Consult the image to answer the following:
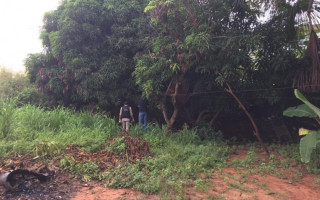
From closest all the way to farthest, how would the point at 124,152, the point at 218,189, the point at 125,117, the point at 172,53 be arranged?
the point at 218,189
the point at 124,152
the point at 172,53
the point at 125,117

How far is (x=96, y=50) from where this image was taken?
31.7ft

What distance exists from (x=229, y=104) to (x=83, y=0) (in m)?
5.98

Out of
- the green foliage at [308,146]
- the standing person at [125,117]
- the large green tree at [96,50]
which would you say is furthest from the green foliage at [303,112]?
the large green tree at [96,50]

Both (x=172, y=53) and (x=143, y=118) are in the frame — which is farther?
(x=143, y=118)

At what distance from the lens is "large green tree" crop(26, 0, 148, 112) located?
9.28 metres

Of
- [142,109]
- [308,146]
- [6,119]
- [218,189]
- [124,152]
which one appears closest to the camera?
[218,189]

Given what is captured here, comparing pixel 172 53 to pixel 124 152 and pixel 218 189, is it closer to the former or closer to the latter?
pixel 124 152

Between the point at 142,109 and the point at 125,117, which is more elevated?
the point at 142,109

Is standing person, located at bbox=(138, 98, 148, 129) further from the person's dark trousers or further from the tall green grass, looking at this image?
the tall green grass

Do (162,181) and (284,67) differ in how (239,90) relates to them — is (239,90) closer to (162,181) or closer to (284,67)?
(284,67)

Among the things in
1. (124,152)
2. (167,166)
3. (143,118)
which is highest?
(143,118)

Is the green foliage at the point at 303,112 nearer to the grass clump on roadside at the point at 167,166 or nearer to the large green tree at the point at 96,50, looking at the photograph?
the grass clump on roadside at the point at 167,166

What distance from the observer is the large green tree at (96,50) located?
9.28 metres

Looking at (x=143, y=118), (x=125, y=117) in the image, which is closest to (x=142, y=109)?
(x=143, y=118)
